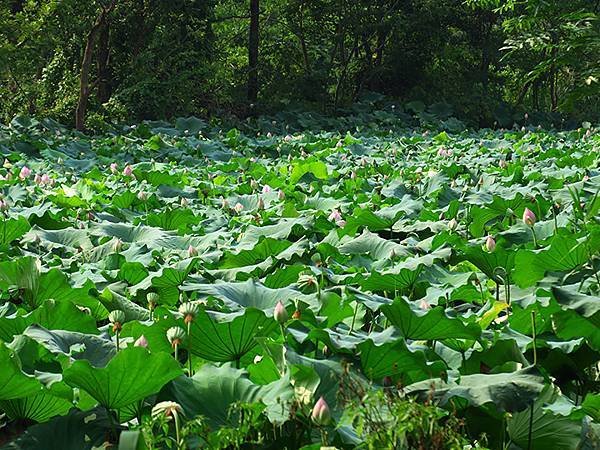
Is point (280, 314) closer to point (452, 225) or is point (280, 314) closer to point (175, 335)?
point (175, 335)

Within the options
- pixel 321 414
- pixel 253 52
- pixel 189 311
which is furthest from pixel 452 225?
pixel 253 52

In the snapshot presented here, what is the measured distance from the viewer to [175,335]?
1696mm

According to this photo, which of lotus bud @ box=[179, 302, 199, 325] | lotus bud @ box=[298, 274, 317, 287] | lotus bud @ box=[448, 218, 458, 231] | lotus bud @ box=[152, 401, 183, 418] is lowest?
lotus bud @ box=[448, 218, 458, 231]

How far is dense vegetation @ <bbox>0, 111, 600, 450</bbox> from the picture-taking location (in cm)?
143

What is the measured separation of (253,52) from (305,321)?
41.6 feet

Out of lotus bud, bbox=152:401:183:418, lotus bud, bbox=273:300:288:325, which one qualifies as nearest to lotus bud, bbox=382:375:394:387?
lotus bud, bbox=273:300:288:325

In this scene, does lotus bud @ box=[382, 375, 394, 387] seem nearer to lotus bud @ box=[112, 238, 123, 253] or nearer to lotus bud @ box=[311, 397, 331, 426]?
lotus bud @ box=[311, 397, 331, 426]

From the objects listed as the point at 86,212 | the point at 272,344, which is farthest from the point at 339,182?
the point at 272,344

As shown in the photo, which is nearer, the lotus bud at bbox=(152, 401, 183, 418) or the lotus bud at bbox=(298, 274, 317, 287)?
the lotus bud at bbox=(152, 401, 183, 418)

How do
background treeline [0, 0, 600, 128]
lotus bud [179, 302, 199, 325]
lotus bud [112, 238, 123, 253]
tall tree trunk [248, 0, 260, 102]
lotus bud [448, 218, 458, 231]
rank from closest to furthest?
lotus bud [179, 302, 199, 325]
lotus bud [112, 238, 123, 253]
lotus bud [448, 218, 458, 231]
background treeline [0, 0, 600, 128]
tall tree trunk [248, 0, 260, 102]

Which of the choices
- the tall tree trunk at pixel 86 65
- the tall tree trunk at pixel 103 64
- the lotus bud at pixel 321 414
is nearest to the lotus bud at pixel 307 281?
the lotus bud at pixel 321 414

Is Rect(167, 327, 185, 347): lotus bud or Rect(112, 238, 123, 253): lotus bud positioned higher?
Rect(167, 327, 185, 347): lotus bud

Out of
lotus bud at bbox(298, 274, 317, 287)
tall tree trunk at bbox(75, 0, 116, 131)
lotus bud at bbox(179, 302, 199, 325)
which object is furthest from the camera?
tall tree trunk at bbox(75, 0, 116, 131)

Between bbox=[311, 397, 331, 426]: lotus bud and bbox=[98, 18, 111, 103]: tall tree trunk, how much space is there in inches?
481
